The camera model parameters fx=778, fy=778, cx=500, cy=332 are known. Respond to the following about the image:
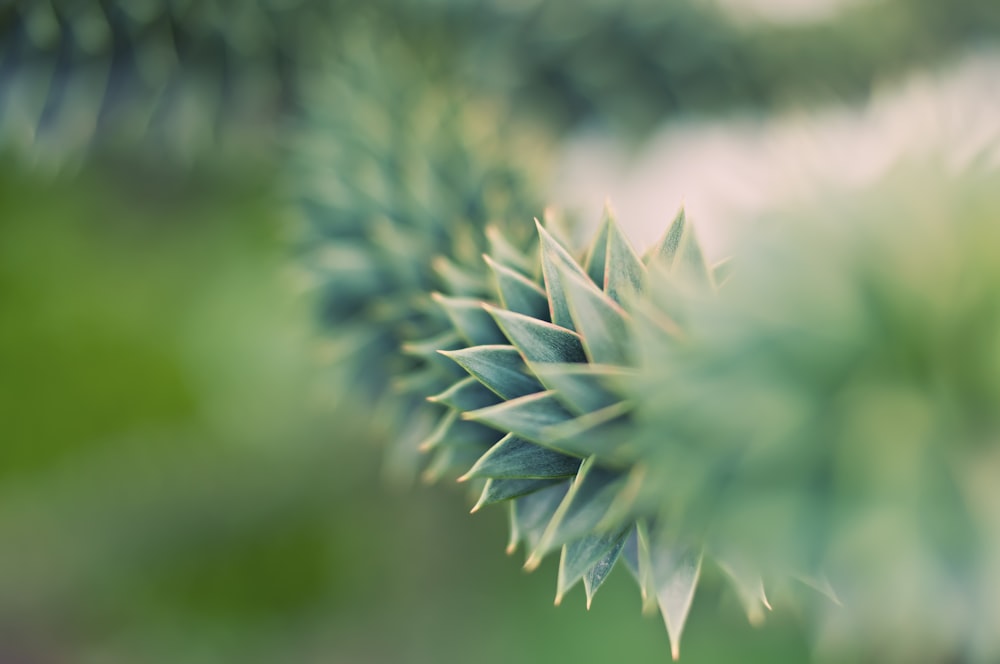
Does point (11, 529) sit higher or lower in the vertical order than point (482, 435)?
higher

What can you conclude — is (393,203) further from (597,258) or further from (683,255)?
(683,255)

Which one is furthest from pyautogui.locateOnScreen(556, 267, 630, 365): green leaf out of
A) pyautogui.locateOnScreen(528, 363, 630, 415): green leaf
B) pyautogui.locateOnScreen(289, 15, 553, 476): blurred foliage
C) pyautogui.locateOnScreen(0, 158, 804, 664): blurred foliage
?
pyautogui.locateOnScreen(0, 158, 804, 664): blurred foliage

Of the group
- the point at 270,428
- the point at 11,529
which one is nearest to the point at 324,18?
the point at 270,428

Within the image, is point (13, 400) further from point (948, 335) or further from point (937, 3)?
point (937, 3)

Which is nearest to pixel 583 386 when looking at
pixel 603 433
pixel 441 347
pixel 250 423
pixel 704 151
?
pixel 603 433

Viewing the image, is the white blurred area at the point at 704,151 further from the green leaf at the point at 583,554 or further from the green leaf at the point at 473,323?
the green leaf at the point at 583,554

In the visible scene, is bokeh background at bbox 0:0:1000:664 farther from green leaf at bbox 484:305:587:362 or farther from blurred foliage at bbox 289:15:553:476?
green leaf at bbox 484:305:587:362
